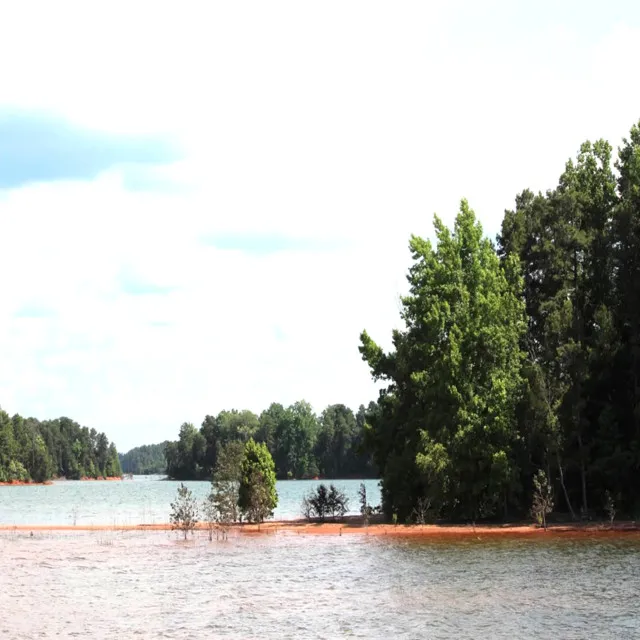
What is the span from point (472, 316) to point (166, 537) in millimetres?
22720

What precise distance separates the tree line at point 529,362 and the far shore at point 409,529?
1661 mm

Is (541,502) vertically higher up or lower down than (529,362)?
lower down

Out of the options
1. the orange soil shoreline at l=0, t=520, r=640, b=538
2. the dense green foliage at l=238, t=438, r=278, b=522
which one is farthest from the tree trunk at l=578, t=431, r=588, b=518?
the dense green foliage at l=238, t=438, r=278, b=522

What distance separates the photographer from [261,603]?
81.3 feet

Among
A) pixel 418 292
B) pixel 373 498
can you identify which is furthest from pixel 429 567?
pixel 373 498

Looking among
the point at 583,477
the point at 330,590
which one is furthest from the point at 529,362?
the point at 330,590

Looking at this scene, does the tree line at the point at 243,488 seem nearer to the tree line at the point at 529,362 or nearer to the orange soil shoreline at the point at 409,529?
the orange soil shoreline at the point at 409,529

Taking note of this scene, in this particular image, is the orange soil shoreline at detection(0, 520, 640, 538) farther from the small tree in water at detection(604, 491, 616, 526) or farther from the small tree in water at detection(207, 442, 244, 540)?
the small tree in water at detection(207, 442, 244, 540)

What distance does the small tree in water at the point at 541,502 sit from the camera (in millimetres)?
47000

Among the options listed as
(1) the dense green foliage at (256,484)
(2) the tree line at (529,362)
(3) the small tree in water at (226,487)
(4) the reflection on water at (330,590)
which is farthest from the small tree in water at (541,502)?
(3) the small tree in water at (226,487)

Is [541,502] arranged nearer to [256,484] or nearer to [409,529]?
[409,529]

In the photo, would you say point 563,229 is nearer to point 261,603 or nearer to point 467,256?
point 467,256

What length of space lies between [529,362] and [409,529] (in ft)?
41.6

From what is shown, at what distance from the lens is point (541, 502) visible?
49062 mm
